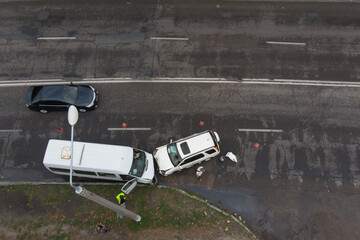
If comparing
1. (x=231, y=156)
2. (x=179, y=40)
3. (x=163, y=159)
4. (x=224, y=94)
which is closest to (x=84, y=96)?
(x=163, y=159)

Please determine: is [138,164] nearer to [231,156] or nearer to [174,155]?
[174,155]

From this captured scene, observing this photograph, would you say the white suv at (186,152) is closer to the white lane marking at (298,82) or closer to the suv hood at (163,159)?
the suv hood at (163,159)

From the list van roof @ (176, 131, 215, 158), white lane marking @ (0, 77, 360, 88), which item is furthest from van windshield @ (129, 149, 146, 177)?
white lane marking @ (0, 77, 360, 88)

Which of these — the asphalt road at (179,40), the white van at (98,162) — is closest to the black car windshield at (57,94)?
the asphalt road at (179,40)

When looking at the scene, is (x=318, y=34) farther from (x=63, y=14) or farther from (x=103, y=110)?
(x=63, y=14)

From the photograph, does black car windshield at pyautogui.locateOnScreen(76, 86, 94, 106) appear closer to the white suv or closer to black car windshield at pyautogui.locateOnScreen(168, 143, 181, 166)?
the white suv
